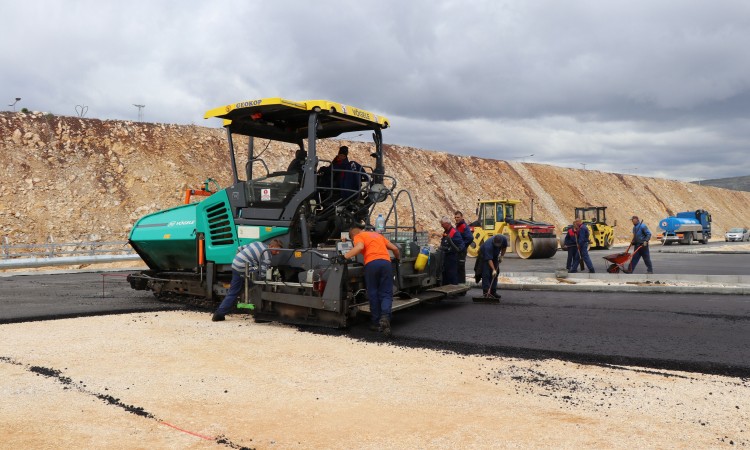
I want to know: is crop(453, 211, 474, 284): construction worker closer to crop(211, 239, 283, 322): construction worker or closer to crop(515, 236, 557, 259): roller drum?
crop(211, 239, 283, 322): construction worker

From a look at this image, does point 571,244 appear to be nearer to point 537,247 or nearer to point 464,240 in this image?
point 464,240

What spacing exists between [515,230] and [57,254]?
16.4m

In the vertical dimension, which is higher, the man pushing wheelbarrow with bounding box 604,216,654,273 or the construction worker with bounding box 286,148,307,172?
the construction worker with bounding box 286,148,307,172

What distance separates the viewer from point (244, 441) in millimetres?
3453

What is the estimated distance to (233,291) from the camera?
7555 mm

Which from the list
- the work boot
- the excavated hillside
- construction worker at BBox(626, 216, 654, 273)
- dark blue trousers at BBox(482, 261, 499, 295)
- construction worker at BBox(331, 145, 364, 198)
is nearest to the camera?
the work boot

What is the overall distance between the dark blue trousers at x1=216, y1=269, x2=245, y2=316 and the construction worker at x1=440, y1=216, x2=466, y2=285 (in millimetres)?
3459

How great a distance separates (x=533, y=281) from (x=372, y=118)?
594cm

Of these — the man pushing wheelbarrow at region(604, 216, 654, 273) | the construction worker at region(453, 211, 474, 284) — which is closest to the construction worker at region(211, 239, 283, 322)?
the construction worker at region(453, 211, 474, 284)

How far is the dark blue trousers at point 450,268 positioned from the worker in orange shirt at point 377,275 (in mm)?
2838

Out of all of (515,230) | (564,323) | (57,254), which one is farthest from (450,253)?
(57,254)

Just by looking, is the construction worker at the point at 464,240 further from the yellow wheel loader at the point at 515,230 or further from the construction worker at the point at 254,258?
the yellow wheel loader at the point at 515,230

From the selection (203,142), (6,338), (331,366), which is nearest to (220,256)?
(6,338)

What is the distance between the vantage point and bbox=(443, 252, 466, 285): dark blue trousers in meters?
9.61
